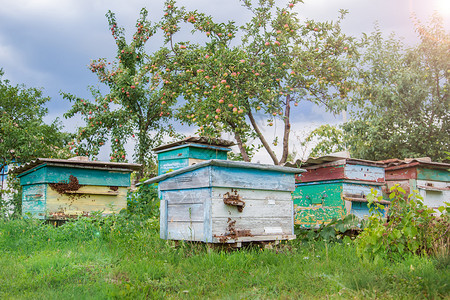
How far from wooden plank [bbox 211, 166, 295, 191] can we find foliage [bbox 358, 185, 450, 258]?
1.44 m

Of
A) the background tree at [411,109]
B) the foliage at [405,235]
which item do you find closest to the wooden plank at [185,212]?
the foliage at [405,235]

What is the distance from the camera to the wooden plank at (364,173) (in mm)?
7672

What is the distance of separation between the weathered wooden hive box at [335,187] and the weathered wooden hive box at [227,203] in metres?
1.51

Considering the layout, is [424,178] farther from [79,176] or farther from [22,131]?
[22,131]

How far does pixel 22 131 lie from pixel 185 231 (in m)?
9.66

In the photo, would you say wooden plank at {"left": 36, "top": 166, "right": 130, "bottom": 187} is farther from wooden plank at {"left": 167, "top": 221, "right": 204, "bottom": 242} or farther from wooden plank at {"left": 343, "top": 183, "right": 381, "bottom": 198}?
wooden plank at {"left": 343, "top": 183, "right": 381, "bottom": 198}

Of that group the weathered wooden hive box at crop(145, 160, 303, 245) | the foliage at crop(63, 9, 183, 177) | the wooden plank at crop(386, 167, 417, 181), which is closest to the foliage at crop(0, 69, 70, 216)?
the foliage at crop(63, 9, 183, 177)

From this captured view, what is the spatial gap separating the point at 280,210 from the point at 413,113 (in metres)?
11.8

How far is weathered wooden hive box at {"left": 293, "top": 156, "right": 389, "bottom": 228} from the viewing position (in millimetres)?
A: 7480

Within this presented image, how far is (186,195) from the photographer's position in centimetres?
576

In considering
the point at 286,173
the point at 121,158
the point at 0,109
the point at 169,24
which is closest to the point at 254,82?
the point at 169,24

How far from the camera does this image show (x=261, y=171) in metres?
5.75

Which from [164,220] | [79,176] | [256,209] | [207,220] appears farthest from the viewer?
[79,176]

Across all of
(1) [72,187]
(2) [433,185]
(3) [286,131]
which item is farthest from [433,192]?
(1) [72,187]
